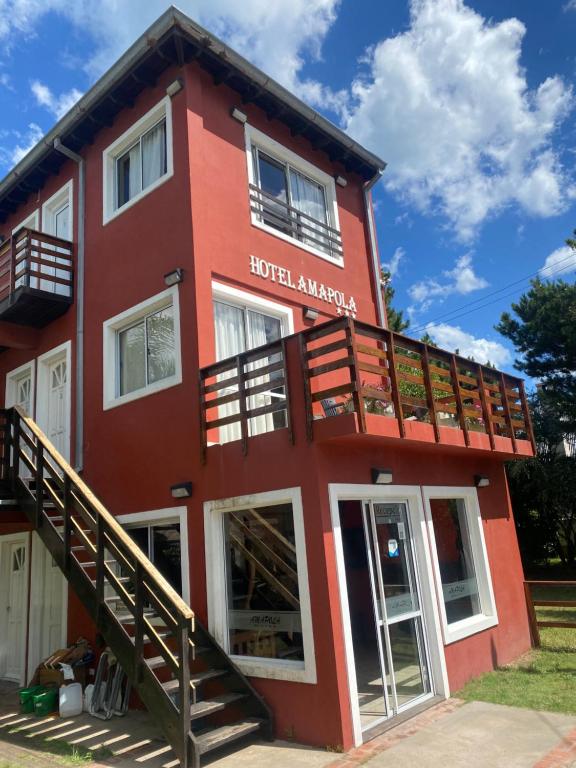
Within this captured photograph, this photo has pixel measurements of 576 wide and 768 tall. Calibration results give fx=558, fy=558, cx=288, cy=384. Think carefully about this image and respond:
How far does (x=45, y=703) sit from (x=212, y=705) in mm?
3254

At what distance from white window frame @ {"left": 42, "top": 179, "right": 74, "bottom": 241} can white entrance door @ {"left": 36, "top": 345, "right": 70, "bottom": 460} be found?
2.87m

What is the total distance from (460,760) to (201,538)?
3579 mm

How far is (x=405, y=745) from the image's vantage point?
5586 millimetres

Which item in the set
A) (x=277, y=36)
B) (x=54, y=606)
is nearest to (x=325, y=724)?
(x=54, y=606)

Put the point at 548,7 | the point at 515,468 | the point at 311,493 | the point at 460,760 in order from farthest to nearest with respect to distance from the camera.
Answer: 1. the point at 515,468
2. the point at 548,7
3. the point at 311,493
4. the point at 460,760

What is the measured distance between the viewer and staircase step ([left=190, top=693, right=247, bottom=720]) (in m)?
5.46

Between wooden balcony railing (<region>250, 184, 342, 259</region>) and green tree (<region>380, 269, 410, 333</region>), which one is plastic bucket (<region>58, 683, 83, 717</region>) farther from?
green tree (<region>380, 269, 410, 333</region>)

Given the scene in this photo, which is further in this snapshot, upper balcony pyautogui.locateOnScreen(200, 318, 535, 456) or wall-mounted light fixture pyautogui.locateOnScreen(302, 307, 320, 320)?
wall-mounted light fixture pyautogui.locateOnScreen(302, 307, 320, 320)

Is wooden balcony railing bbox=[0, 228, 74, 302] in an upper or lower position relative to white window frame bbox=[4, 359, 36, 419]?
upper

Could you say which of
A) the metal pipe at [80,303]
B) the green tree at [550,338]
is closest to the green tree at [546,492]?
the green tree at [550,338]

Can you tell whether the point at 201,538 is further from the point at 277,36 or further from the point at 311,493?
the point at 277,36

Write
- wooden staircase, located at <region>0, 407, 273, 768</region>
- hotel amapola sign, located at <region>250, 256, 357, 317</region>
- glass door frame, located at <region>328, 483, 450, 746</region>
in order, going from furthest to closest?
hotel amapola sign, located at <region>250, 256, 357, 317</region>, glass door frame, located at <region>328, 483, 450, 746</region>, wooden staircase, located at <region>0, 407, 273, 768</region>

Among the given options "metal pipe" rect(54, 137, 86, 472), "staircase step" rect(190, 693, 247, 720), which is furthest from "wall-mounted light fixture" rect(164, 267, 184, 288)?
"staircase step" rect(190, 693, 247, 720)

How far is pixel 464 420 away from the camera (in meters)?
7.80
